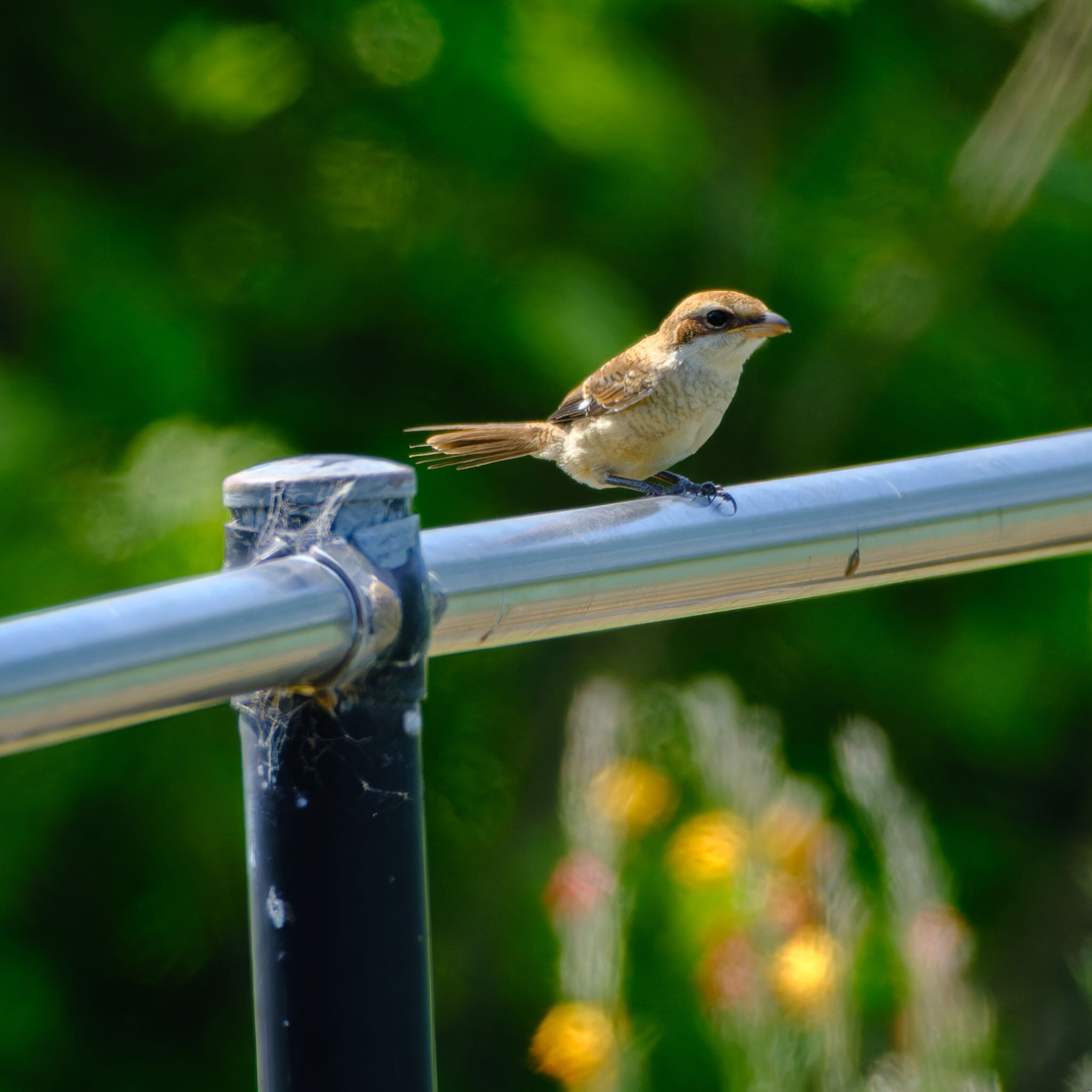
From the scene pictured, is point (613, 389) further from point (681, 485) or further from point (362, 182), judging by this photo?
point (362, 182)

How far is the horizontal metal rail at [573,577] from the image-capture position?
644 mm

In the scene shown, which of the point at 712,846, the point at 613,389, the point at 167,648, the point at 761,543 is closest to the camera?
the point at 167,648

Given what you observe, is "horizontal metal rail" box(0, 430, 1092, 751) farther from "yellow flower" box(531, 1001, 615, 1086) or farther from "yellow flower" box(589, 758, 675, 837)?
"yellow flower" box(531, 1001, 615, 1086)

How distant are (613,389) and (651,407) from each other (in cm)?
13

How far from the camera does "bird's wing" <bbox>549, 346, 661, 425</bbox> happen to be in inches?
117

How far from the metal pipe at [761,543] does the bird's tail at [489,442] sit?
78.0 inches

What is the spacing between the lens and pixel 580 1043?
254 centimetres

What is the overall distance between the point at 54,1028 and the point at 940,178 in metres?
3.14

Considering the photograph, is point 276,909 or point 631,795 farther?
point 631,795

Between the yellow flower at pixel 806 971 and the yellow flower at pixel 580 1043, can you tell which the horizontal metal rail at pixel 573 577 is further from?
the yellow flower at pixel 580 1043

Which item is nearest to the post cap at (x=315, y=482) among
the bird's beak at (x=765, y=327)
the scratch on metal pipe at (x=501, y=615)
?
the scratch on metal pipe at (x=501, y=615)

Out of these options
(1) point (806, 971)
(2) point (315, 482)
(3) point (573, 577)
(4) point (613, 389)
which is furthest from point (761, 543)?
(4) point (613, 389)

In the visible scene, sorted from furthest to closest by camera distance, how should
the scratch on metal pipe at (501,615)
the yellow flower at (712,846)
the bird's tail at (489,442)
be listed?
1. the bird's tail at (489,442)
2. the yellow flower at (712,846)
3. the scratch on metal pipe at (501,615)

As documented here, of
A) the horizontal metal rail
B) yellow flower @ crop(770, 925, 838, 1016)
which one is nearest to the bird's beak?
yellow flower @ crop(770, 925, 838, 1016)
